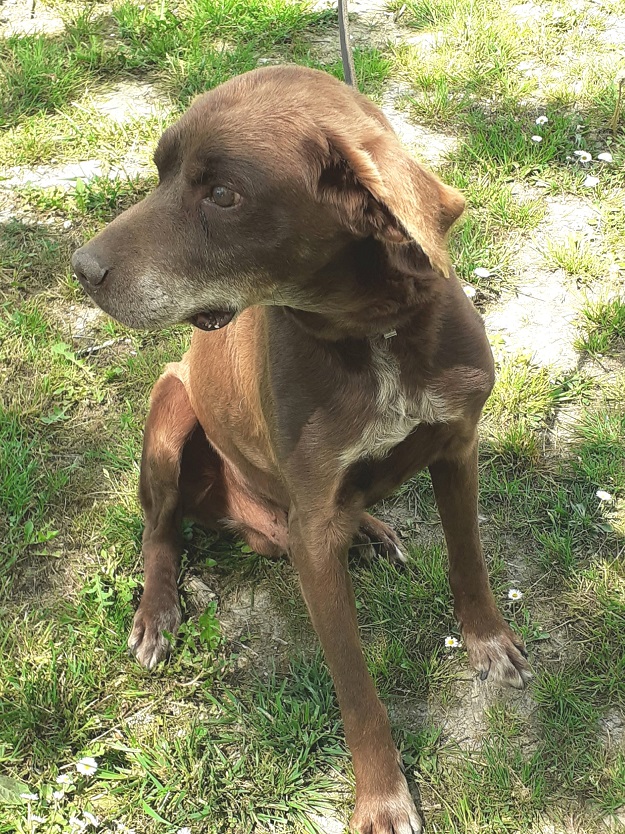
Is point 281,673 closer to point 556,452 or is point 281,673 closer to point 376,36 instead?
point 556,452

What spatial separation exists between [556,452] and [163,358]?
177 cm

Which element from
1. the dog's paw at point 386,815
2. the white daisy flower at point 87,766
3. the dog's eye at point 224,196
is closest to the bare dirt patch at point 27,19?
the dog's eye at point 224,196

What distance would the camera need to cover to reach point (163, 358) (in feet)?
13.1

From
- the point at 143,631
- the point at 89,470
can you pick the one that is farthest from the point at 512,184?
the point at 143,631

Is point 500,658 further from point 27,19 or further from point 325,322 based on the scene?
point 27,19

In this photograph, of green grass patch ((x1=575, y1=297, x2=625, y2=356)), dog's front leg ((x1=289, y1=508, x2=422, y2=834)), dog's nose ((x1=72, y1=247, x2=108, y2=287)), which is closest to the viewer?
dog's nose ((x1=72, y1=247, x2=108, y2=287))

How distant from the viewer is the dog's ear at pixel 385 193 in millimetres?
1974

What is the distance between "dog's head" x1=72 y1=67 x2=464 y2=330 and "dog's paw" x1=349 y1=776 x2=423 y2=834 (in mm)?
1428

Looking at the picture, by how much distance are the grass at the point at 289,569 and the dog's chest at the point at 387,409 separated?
3.06ft

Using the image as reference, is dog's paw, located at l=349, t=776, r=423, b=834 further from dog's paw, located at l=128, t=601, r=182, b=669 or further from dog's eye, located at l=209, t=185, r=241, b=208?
dog's eye, located at l=209, t=185, r=241, b=208

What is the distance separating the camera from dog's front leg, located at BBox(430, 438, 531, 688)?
2803 mm

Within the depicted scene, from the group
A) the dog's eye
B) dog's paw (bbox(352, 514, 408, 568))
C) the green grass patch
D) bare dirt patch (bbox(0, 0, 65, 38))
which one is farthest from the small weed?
bare dirt patch (bbox(0, 0, 65, 38))

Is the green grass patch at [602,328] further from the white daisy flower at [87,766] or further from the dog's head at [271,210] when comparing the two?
the white daisy flower at [87,766]

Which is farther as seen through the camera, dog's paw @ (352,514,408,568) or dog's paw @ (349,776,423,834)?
dog's paw @ (352,514,408,568)
